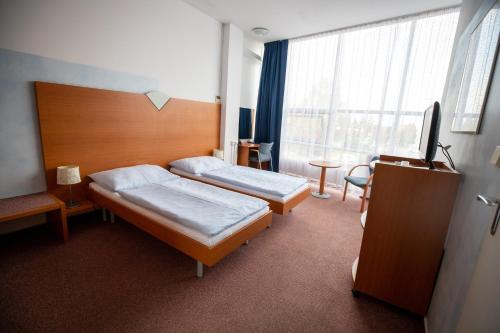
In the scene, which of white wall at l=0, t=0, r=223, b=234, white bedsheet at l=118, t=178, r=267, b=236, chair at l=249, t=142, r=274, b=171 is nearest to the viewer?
white bedsheet at l=118, t=178, r=267, b=236

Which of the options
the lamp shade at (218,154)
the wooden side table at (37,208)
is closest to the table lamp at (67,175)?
the wooden side table at (37,208)

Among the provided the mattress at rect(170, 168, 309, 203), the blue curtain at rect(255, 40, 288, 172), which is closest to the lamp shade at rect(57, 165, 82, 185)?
the mattress at rect(170, 168, 309, 203)

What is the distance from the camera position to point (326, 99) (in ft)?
14.0

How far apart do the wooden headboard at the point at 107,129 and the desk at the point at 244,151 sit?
40.0 inches

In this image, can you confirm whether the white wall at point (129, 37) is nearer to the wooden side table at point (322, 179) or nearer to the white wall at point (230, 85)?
the white wall at point (230, 85)

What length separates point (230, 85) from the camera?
13.6 ft

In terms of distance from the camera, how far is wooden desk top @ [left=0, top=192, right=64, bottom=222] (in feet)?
6.04

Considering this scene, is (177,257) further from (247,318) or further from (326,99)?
(326,99)

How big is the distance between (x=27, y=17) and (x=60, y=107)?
31.0 inches

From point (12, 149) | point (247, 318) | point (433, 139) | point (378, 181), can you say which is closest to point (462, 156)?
point (433, 139)

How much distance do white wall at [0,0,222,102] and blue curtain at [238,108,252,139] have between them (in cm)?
89

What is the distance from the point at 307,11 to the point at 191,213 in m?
3.34

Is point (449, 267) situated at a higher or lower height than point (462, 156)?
lower

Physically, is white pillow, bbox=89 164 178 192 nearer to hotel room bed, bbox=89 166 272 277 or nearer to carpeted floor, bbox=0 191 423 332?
hotel room bed, bbox=89 166 272 277
